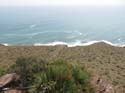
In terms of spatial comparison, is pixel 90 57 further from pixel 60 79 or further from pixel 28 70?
pixel 60 79

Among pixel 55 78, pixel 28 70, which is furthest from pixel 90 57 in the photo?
pixel 55 78

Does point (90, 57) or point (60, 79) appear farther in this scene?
point (90, 57)

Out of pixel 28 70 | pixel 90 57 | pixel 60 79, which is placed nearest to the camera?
pixel 60 79

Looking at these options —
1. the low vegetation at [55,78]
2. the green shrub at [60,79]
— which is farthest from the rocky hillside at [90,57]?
the green shrub at [60,79]

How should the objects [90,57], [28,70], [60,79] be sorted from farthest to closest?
1. [90,57]
2. [28,70]
3. [60,79]

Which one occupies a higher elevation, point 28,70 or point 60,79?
point 28,70

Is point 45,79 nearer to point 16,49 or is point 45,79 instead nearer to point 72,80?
point 72,80

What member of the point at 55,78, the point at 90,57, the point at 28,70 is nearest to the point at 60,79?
the point at 55,78

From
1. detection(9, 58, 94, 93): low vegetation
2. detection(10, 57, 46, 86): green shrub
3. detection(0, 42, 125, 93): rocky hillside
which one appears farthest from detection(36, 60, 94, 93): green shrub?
detection(0, 42, 125, 93): rocky hillside

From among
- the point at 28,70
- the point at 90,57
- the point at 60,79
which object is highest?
the point at 90,57

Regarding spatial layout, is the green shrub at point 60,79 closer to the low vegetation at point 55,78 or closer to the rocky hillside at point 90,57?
the low vegetation at point 55,78

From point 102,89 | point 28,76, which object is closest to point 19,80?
point 28,76

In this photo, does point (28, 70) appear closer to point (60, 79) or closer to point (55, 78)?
point (55, 78)
